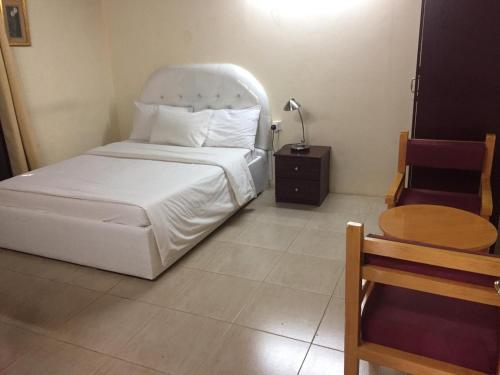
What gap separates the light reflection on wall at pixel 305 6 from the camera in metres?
3.34

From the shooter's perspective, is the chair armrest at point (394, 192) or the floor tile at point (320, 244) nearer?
the chair armrest at point (394, 192)

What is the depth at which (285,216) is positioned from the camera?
342 cm

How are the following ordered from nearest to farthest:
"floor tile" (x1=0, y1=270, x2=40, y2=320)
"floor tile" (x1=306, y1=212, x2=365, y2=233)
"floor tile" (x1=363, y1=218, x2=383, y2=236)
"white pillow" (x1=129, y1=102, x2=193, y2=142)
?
"floor tile" (x1=0, y1=270, x2=40, y2=320) < "floor tile" (x1=363, y1=218, x2=383, y2=236) < "floor tile" (x1=306, y1=212, x2=365, y2=233) < "white pillow" (x1=129, y1=102, x2=193, y2=142)

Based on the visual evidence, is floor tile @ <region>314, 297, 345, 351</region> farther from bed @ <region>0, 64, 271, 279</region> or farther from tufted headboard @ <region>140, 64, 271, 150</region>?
tufted headboard @ <region>140, 64, 271, 150</region>

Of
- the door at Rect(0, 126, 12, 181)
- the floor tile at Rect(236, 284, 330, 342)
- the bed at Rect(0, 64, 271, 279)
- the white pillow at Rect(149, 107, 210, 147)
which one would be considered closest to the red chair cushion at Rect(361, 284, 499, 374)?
the floor tile at Rect(236, 284, 330, 342)

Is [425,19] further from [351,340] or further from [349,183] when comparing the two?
[351,340]

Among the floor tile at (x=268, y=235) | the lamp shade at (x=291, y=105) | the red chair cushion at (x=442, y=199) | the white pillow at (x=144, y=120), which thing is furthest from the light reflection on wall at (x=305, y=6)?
the floor tile at (x=268, y=235)

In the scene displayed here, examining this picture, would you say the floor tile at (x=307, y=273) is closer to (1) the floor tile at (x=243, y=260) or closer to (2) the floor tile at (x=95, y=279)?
(1) the floor tile at (x=243, y=260)

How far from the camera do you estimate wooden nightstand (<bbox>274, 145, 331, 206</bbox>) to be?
346 centimetres

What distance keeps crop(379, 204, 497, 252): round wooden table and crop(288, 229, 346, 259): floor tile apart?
2.24 feet

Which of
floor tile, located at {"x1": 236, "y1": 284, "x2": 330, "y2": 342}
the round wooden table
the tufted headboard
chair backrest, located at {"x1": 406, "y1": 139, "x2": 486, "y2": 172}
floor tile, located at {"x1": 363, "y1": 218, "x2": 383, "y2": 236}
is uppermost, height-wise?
the tufted headboard

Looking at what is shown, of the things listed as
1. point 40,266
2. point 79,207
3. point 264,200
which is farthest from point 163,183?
point 264,200

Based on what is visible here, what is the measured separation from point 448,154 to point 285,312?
4.76 feet

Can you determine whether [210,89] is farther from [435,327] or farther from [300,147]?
[435,327]
